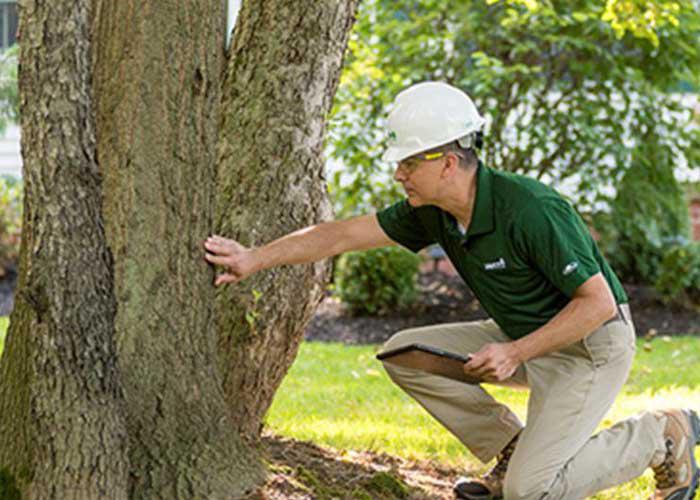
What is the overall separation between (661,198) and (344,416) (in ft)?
18.0

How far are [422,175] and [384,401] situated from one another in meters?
3.16

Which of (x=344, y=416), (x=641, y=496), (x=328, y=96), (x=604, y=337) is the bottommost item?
(x=344, y=416)

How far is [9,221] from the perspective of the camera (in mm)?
12031

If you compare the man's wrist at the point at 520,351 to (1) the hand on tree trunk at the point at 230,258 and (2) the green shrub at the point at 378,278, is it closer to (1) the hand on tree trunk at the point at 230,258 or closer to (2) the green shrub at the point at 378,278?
(1) the hand on tree trunk at the point at 230,258

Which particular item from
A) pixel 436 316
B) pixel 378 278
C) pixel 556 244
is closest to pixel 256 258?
pixel 556 244

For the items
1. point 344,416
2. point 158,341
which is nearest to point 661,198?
point 344,416

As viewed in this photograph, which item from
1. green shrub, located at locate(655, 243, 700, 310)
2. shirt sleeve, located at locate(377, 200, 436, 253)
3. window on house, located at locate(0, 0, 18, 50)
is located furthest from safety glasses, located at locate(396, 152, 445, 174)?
window on house, located at locate(0, 0, 18, 50)

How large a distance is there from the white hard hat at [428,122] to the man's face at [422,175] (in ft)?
0.14

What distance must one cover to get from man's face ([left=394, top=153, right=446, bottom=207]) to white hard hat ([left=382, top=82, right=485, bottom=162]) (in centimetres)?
4

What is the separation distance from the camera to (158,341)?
382 centimetres

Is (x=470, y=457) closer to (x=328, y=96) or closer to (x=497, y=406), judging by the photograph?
(x=497, y=406)

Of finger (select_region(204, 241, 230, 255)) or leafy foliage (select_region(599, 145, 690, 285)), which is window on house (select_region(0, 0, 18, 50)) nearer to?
leafy foliage (select_region(599, 145, 690, 285))

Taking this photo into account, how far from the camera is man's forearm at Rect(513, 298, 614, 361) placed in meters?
4.08

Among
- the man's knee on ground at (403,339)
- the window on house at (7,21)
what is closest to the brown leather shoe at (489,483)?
the man's knee on ground at (403,339)
